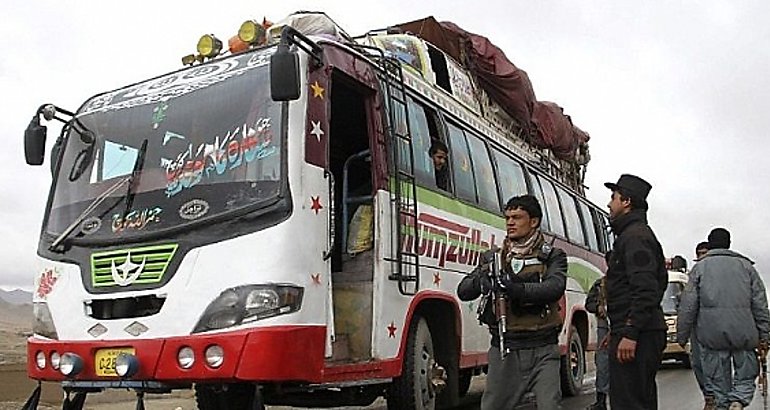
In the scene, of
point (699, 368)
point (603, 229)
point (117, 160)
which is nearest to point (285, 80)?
point (117, 160)

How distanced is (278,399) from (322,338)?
5.16 feet

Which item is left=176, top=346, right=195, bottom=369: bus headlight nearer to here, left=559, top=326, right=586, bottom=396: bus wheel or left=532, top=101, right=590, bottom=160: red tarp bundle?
left=559, top=326, right=586, bottom=396: bus wheel

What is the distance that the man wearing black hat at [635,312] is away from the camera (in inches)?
211

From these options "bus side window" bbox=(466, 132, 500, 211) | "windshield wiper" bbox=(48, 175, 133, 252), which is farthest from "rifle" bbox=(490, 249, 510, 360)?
"bus side window" bbox=(466, 132, 500, 211)

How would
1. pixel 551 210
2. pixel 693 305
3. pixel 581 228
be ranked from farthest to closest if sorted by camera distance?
1. pixel 581 228
2. pixel 551 210
3. pixel 693 305

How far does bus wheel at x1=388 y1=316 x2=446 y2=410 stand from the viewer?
689 centimetres

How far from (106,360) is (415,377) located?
8.26ft

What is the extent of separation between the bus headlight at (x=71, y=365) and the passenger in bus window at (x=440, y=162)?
3546 millimetres

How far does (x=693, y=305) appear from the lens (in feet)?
24.6

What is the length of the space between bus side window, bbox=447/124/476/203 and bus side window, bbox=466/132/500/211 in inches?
7.2

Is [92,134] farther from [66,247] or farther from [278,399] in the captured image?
[278,399]

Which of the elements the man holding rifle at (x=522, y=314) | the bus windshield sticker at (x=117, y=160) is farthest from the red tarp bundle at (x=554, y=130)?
the bus windshield sticker at (x=117, y=160)

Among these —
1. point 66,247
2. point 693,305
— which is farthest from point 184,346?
point 693,305

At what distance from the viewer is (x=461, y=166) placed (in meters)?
8.62
